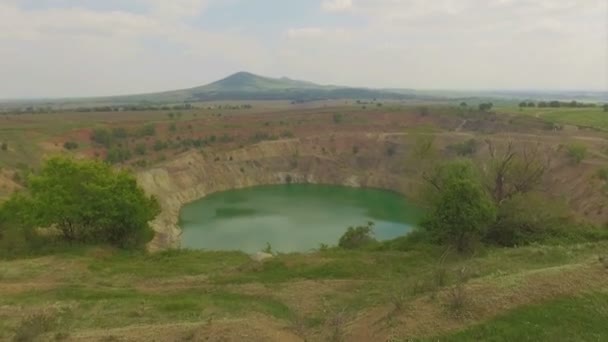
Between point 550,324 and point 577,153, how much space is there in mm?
41378

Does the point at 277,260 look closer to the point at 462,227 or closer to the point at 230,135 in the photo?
the point at 462,227

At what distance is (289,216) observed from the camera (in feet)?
160

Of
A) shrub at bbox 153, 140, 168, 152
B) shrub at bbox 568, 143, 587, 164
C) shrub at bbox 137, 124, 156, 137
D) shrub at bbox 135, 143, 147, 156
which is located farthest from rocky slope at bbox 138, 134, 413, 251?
shrub at bbox 568, 143, 587, 164

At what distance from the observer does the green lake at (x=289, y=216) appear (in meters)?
38.1

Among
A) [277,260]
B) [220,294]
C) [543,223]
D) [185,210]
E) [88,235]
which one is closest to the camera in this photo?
[220,294]

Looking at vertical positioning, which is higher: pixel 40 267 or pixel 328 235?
pixel 40 267

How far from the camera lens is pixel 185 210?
2130 inches

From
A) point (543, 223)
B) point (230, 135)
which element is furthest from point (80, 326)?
point (230, 135)

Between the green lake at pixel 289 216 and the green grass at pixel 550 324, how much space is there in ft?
76.9

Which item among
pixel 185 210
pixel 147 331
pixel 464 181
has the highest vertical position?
pixel 464 181

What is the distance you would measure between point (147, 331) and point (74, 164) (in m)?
16.4

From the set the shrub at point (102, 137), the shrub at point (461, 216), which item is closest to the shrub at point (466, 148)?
the shrub at point (461, 216)

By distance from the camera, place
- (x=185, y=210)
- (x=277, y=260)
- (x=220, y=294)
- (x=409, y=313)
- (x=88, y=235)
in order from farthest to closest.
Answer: (x=185, y=210) < (x=88, y=235) < (x=277, y=260) < (x=220, y=294) < (x=409, y=313)

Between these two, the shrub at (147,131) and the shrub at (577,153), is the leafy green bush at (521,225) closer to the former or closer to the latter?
the shrub at (577,153)
